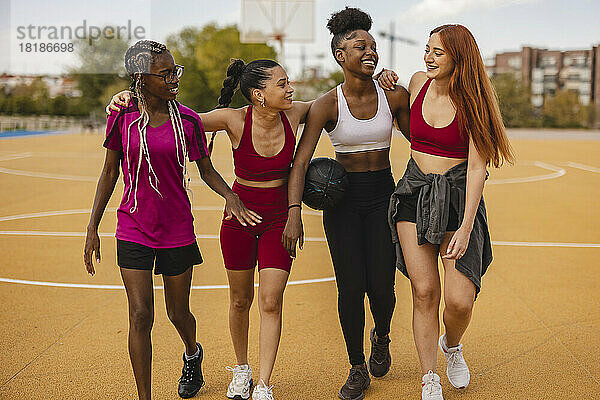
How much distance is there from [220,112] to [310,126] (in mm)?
574

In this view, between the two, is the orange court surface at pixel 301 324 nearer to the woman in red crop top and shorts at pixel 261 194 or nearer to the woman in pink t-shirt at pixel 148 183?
the woman in red crop top and shorts at pixel 261 194

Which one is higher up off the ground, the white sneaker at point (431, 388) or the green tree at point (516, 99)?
the green tree at point (516, 99)

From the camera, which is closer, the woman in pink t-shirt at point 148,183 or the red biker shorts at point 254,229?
the woman in pink t-shirt at point 148,183

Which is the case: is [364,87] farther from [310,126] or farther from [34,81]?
[34,81]

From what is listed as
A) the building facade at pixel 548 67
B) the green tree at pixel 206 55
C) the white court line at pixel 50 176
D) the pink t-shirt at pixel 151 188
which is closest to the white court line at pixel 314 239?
the pink t-shirt at pixel 151 188

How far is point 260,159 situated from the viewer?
4.36 m

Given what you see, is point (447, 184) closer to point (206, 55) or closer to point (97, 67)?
point (206, 55)

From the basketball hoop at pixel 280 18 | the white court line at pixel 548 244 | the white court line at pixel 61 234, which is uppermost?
the basketball hoop at pixel 280 18

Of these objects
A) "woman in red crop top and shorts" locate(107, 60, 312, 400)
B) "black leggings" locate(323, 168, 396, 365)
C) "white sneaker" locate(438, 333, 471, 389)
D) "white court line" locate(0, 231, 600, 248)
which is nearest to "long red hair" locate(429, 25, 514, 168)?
"black leggings" locate(323, 168, 396, 365)

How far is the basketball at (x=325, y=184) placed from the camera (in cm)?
442

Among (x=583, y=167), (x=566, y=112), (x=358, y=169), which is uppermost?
(x=566, y=112)

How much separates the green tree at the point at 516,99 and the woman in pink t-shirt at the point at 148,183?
54.1m

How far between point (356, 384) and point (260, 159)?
155 cm

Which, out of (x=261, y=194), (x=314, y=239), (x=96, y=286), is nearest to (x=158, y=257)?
(x=261, y=194)
